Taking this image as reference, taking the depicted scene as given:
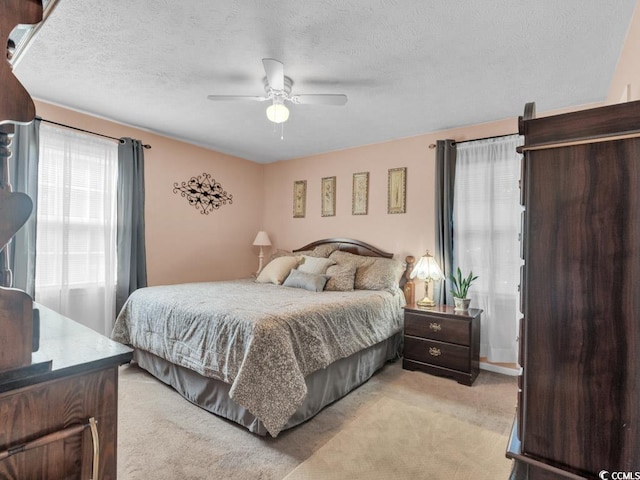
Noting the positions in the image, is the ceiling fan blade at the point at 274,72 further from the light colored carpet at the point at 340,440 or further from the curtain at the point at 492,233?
the light colored carpet at the point at 340,440

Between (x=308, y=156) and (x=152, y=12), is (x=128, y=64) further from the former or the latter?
(x=308, y=156)

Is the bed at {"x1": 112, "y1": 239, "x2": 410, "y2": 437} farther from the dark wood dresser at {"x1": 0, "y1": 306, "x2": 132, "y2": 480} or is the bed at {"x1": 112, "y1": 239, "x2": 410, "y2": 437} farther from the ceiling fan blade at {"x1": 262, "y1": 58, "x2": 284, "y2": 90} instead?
the ceiling fan blade at {"x1": 262, "y1": 58, "x2": 284, "y2": 90}

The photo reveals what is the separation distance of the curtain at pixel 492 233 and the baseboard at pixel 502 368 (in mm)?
85

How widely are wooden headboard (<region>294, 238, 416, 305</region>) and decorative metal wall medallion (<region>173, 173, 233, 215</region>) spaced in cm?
129

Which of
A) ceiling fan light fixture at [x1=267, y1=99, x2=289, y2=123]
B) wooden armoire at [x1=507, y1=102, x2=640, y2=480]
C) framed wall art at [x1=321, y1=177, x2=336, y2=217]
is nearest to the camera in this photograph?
wooden armoire at [x1=507, y1=102, x2=640, y2=480]

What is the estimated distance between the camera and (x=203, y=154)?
445cm

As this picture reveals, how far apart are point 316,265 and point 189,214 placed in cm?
182

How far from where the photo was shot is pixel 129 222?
359cm

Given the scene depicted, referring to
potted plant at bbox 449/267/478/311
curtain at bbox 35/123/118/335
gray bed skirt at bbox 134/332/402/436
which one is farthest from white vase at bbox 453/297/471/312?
curtain at bbox 35/123/118/335

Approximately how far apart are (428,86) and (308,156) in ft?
7.98

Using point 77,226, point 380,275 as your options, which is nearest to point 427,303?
point 380,275

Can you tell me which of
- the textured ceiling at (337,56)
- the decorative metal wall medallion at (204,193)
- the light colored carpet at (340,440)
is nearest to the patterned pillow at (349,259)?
the light colored carpet at (340,440)

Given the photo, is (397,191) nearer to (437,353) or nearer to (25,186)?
(437,353)

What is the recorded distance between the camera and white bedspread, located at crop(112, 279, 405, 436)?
2.05 m
